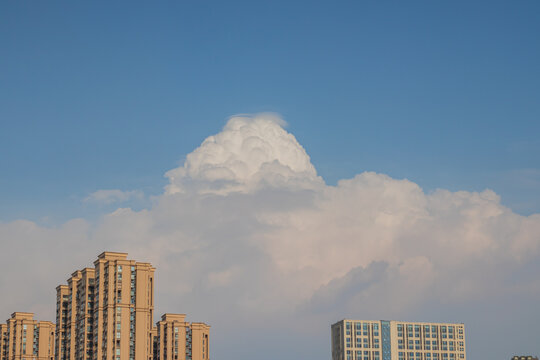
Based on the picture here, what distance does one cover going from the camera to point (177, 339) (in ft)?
637

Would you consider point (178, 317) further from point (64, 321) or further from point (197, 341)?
point (64, 321)

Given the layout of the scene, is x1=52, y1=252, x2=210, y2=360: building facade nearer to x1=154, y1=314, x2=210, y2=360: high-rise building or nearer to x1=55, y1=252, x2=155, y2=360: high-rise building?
x1=55, y1=252, x2=155, y2=360: high-rise building

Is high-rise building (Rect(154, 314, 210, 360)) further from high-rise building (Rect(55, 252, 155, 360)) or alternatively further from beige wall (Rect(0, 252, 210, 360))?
high-rise building (Rect(55, 252, 155, 360))

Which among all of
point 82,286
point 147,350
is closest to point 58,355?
point 82,286

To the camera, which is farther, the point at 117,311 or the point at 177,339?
the point at 177,339

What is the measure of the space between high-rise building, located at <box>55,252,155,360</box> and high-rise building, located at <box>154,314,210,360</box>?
1345 inches

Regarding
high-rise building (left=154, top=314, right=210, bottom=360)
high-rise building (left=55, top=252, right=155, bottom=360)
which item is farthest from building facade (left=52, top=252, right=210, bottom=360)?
high-rise building (left=154, top=314, right=210, bottom=360)

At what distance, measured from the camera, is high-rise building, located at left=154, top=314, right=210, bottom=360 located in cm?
19338

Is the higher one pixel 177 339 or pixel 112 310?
pixel 112 310

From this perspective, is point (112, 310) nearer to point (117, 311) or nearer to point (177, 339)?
point (117, 311)

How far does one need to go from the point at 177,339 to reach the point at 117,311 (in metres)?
43.8

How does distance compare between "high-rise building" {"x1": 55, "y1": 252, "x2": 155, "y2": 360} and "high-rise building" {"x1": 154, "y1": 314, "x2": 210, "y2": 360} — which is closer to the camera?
"high-rise building" {"x1": 55, "y1": 252, "x2": 155, "y2": 360}

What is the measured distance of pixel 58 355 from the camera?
575 feet

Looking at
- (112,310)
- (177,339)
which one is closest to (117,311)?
(112,310)
